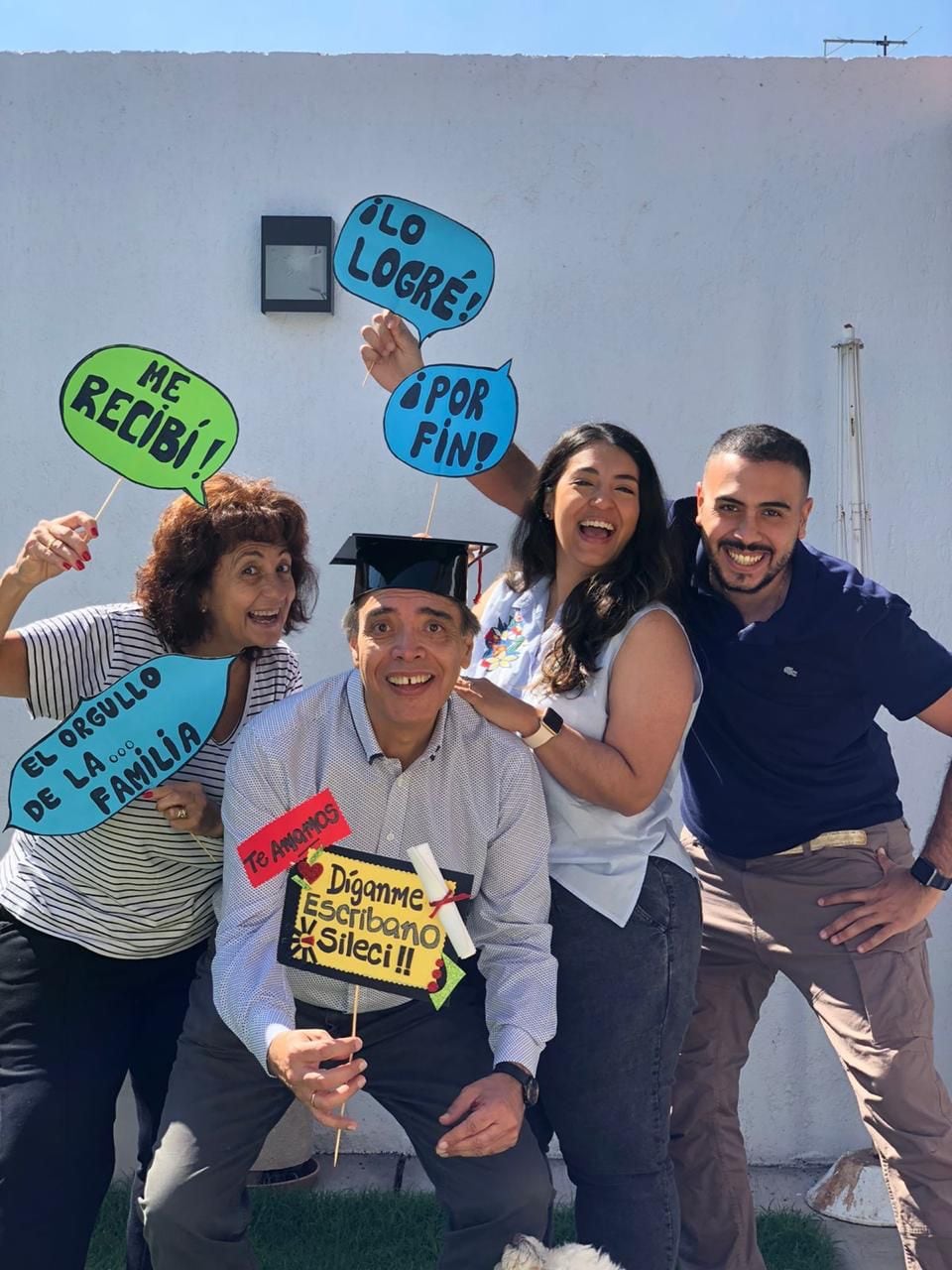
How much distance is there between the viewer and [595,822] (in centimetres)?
275

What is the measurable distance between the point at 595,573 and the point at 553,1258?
1394 millimetres

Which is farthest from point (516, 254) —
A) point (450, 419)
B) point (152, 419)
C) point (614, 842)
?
point (614, 842)

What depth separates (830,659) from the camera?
3.02 m

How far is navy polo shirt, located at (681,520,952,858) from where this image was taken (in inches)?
118

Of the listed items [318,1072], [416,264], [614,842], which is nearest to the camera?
[318,1072]

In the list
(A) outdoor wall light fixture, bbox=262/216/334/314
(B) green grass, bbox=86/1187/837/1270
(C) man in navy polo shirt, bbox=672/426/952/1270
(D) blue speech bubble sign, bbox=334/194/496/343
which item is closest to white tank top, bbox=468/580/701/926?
(C) man in navy polo shirt, bbox=672/426/952/1270

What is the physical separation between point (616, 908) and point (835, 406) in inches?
85.0

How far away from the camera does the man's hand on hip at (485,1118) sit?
7.93ft

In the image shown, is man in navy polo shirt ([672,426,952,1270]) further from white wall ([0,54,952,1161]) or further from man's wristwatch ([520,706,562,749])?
white wall ([0,54,952,1161])

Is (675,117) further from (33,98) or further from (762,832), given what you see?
(762,832)

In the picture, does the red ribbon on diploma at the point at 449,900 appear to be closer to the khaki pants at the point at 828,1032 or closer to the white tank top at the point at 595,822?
the white tank top at the point at 595,822

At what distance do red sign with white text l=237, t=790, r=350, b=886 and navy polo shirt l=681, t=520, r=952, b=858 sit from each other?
1.05 m

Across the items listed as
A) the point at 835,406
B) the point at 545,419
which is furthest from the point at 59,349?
the point at 835,406

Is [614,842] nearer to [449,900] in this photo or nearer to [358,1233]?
[449,900]
